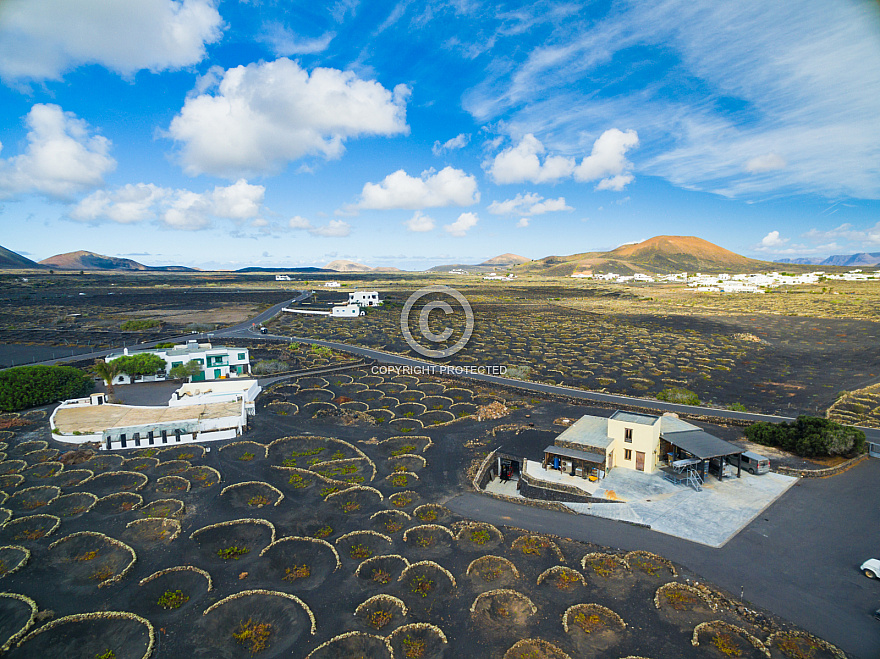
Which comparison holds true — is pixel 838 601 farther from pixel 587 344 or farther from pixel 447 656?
pixel 587 344

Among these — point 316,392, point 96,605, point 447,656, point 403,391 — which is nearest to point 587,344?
point 403,391

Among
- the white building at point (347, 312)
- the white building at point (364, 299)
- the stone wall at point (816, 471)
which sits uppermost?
the white building at point (364, 299)

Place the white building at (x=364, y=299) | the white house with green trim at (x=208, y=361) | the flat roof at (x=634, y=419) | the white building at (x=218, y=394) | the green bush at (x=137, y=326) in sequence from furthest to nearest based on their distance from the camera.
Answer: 1. the white building at (x=364, y=299)
2. the green bush at (x=137, y=326)
3. the white house with green trim at (x=208, y=361)
4. the white building at (x=218, y=394)
5. the flat roof at (x=634, y=419)

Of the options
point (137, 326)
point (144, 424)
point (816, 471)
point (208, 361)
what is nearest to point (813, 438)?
point (816, 471)

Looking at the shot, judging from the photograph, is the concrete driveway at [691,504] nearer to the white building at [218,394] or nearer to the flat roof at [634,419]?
the flat roof at [634,419]

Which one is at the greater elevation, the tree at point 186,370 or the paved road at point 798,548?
the tree at point 186,370

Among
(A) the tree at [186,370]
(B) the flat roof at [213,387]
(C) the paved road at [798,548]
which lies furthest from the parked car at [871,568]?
(A) the tree at [186,370]
